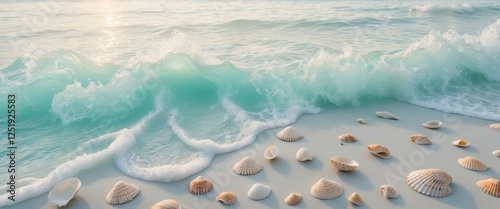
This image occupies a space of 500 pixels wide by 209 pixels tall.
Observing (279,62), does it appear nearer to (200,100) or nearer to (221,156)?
(200,100)

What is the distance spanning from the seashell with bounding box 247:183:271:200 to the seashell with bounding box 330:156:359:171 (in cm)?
116

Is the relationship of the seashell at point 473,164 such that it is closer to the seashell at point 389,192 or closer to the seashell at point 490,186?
the seashell at point 490,186

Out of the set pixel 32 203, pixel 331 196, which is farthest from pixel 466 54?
pixel 32 203

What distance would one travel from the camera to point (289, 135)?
5.84 m

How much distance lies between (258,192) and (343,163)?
1.40 metres

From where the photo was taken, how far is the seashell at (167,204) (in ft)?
12.8

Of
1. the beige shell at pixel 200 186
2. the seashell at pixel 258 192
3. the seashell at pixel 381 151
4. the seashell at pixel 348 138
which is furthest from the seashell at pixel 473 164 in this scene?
the beige shell at pixel 200 186

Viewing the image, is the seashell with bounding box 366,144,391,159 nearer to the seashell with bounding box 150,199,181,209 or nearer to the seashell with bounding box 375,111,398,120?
the seashell with bounding box 375,111,398,120

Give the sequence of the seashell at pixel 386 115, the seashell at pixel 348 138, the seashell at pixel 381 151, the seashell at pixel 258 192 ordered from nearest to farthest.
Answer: the seashell at pixel 258 192 → the seashell at pixel 381 151 → the seashell at pixel 348 138 → the seashell at pixel 386 115

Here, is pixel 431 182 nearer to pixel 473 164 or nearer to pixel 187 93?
pixel 473 164

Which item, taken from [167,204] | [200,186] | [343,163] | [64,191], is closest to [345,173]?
[343,163]

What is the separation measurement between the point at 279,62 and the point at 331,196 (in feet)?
22.2

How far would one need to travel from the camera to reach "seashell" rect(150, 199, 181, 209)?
3888 millimetres

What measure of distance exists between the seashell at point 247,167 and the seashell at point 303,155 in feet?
2.17
